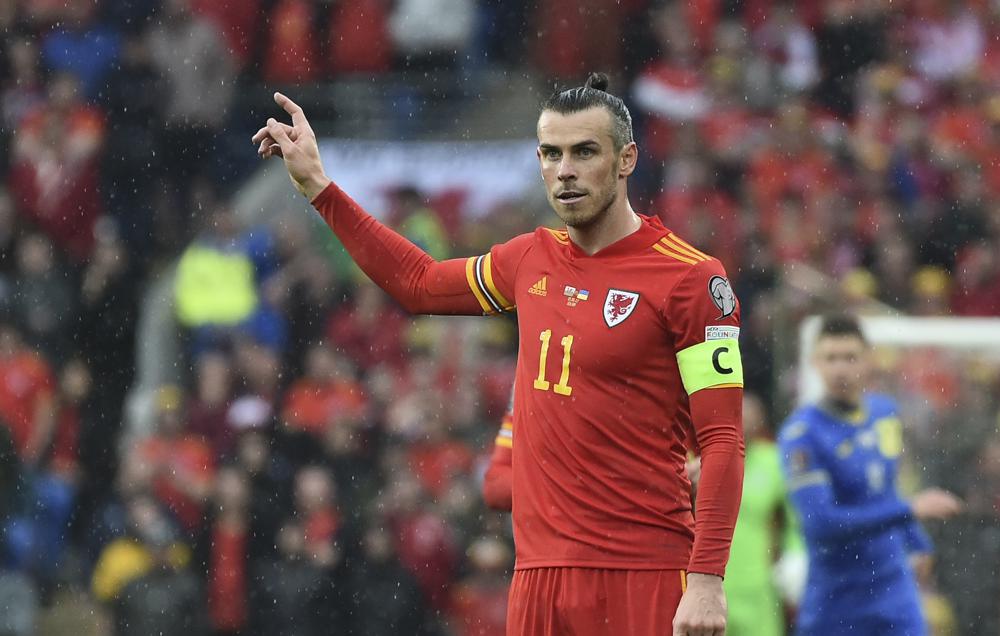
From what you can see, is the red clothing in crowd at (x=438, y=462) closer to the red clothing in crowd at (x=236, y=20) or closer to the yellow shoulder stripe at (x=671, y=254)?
the red clothing in crowd at (x=236, y=20)

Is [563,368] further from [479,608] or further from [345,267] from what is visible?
[345,267]

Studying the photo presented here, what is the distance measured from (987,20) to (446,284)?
35.7 feet

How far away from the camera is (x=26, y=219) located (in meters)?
14.8

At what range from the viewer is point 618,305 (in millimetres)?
5203

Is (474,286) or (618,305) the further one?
(474,286)

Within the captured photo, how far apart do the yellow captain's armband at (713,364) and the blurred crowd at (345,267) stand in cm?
611

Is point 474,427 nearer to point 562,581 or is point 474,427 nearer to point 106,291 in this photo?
point 106,291

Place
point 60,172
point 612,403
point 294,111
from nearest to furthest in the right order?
point 612,403 < point 294,111 < point 60,172

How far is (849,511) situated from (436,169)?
7.64 meters

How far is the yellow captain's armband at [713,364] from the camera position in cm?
504

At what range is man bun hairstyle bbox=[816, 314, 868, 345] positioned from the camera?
8039 mm

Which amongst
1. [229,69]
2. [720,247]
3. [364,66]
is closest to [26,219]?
[229,69]

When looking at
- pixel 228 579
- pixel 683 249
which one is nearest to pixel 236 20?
pixel 228 579

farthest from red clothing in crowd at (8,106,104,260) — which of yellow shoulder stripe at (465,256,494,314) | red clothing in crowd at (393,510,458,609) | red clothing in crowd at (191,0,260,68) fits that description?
yellow shoulder stripe at (465,256,494,314)
